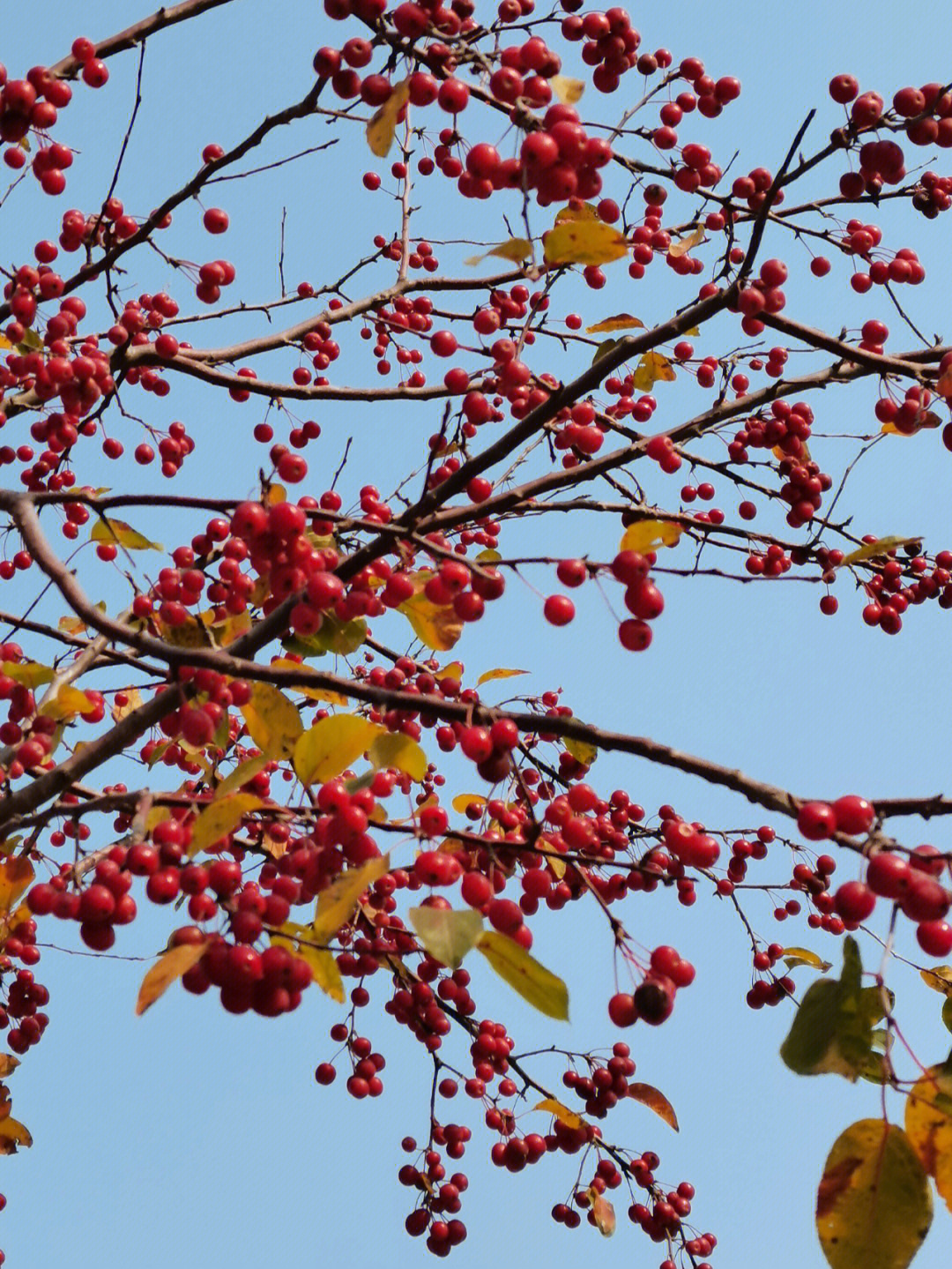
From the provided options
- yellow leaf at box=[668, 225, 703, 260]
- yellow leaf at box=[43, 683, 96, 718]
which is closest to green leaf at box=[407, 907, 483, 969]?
yellow leaf at box=[43, 683, 96, 718]

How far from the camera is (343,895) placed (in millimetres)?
1930

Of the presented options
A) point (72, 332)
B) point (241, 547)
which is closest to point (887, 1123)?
point (241, 547)

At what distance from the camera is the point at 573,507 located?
359 centimetres

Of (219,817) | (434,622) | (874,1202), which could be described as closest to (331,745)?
(219,817)

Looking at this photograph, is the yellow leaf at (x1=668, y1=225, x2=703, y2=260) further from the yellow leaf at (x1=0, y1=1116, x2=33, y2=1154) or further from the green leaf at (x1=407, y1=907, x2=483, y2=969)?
the yellow leaf at (x1=0, y1=1116, x2=33, y2=1154)

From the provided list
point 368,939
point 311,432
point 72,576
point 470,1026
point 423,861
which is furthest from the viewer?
point 311,432

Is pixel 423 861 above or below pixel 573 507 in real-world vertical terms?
below

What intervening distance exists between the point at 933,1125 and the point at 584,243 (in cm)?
212

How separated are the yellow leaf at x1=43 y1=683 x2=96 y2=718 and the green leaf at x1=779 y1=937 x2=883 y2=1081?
2008 mm

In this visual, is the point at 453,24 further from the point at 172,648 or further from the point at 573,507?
the point at 172,648

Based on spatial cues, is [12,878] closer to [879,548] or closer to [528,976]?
[528,976]

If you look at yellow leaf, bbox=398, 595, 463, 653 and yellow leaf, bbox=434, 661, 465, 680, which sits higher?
yellow leaf, bbox=434, 661, 465, 680

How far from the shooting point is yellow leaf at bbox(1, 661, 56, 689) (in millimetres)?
3094

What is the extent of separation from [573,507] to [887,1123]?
211 centimetres
